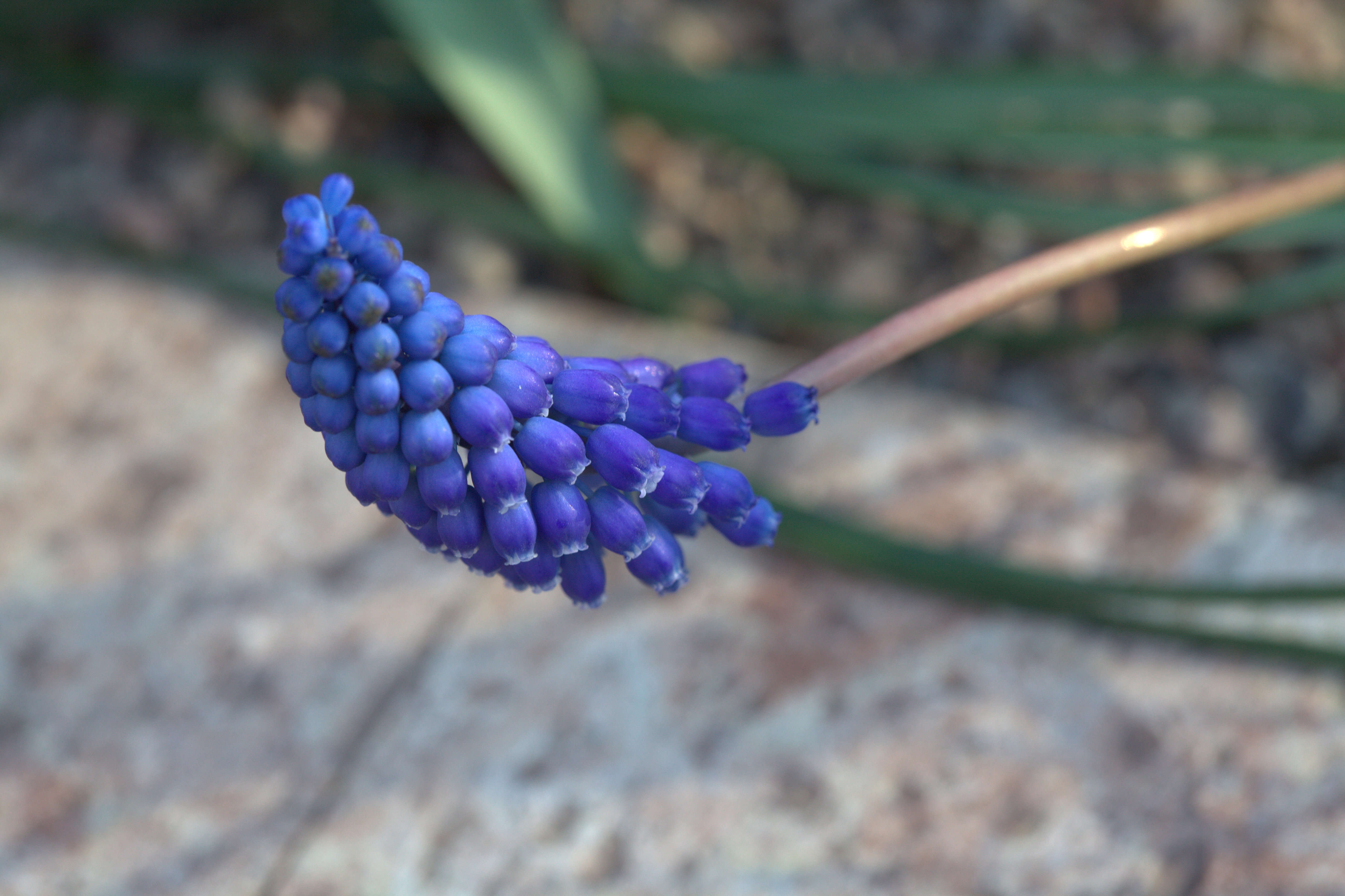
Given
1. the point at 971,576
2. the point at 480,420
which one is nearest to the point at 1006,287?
the point at 480,420

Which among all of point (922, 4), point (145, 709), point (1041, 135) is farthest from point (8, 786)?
→ point (922, 4)

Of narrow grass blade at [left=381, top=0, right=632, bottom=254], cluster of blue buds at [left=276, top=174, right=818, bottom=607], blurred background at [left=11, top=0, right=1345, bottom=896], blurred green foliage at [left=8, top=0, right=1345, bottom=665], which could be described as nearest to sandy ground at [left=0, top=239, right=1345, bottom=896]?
blurred background at [left=11, top=0, right=1345, bottom=896]

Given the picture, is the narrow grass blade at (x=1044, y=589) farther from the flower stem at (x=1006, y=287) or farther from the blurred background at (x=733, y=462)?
the flower stem at (x=1006, y=287)

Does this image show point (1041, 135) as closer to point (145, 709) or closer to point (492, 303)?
point (492, 303)

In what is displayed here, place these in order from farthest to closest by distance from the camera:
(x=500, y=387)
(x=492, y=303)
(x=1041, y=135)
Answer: (x=492, y=303)
(x=1041, y=135)
(x=500, y=387)

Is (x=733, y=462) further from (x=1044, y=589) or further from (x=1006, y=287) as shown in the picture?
(x=1006, y=287)

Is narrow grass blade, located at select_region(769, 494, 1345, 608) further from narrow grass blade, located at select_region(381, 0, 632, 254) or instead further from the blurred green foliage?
narrow grass blade, located at select_region(381, 0, 632, 254)
